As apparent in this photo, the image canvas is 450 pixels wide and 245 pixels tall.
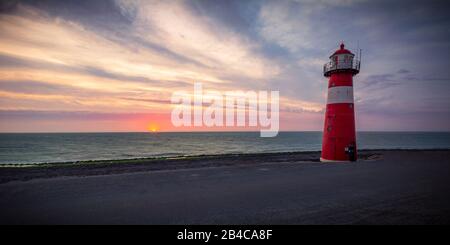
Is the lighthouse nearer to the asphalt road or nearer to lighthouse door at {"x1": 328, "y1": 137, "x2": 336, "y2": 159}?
lighthouse door at {"x1": 328, "y1": 137, "x2": 336, "y2": 159}

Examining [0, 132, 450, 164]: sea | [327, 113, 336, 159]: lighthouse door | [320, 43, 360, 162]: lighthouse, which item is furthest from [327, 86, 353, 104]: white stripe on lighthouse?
[0, 132, 450, 164]: sea

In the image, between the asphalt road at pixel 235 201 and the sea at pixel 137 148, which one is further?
the sea at pixel 137 148

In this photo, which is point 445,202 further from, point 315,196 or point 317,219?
point 317,219

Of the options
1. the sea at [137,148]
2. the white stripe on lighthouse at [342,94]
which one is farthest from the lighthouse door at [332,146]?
the sea at [137,148]

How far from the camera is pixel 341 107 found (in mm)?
15961

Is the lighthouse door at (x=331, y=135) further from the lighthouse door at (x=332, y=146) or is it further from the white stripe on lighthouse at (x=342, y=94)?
the white stripe on lighthouse at (x=342, y=94)

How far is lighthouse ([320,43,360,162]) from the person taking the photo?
51.6 feet

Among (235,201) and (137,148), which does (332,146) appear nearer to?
(235,201)

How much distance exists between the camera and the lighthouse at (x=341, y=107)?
15.7 metres

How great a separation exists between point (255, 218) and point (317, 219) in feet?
4.72

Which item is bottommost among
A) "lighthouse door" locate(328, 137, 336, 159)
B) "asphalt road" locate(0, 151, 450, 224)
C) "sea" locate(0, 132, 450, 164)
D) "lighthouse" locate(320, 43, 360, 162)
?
"sea" locate(0, 132, 450, 164)

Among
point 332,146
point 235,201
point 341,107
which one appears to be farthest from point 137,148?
point 235,201
